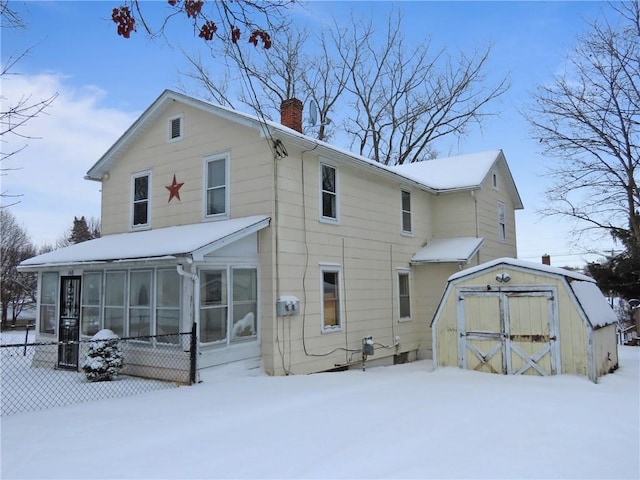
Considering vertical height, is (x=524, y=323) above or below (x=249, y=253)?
below

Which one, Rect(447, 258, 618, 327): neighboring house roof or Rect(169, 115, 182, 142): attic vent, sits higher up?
Rect(169, 115, 182, 142): attic vent

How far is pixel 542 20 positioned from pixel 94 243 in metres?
12.9

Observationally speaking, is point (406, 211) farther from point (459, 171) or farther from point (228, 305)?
point (228, 305)

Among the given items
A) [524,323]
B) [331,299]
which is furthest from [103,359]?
[524,323]

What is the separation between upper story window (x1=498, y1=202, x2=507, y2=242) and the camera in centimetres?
1823

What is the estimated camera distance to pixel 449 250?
15.1 meters

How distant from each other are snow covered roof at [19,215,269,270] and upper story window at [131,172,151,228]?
1.37ft

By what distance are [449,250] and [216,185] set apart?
305 inches

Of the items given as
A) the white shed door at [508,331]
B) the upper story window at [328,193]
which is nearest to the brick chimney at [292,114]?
the upper story window at [328,193]

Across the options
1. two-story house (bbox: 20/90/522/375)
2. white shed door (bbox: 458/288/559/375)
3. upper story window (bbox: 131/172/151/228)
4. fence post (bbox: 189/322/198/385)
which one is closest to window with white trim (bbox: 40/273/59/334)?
two-story house (bbox: 20/90/522/375)

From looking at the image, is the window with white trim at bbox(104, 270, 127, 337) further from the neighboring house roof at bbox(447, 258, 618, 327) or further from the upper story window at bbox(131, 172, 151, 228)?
the neighboring house roof at bbox(447, 258, 618, 327)

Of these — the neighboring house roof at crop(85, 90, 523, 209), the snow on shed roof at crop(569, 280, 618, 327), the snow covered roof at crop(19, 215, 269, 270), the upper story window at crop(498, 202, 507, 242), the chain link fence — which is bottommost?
the chain link fence

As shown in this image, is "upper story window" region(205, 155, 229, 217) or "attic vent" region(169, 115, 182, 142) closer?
"upper story window" region(205, 155, 229, 217)

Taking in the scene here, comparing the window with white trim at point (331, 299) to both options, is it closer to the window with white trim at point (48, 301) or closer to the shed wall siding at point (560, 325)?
the shed wall siding at point (560, 325)
